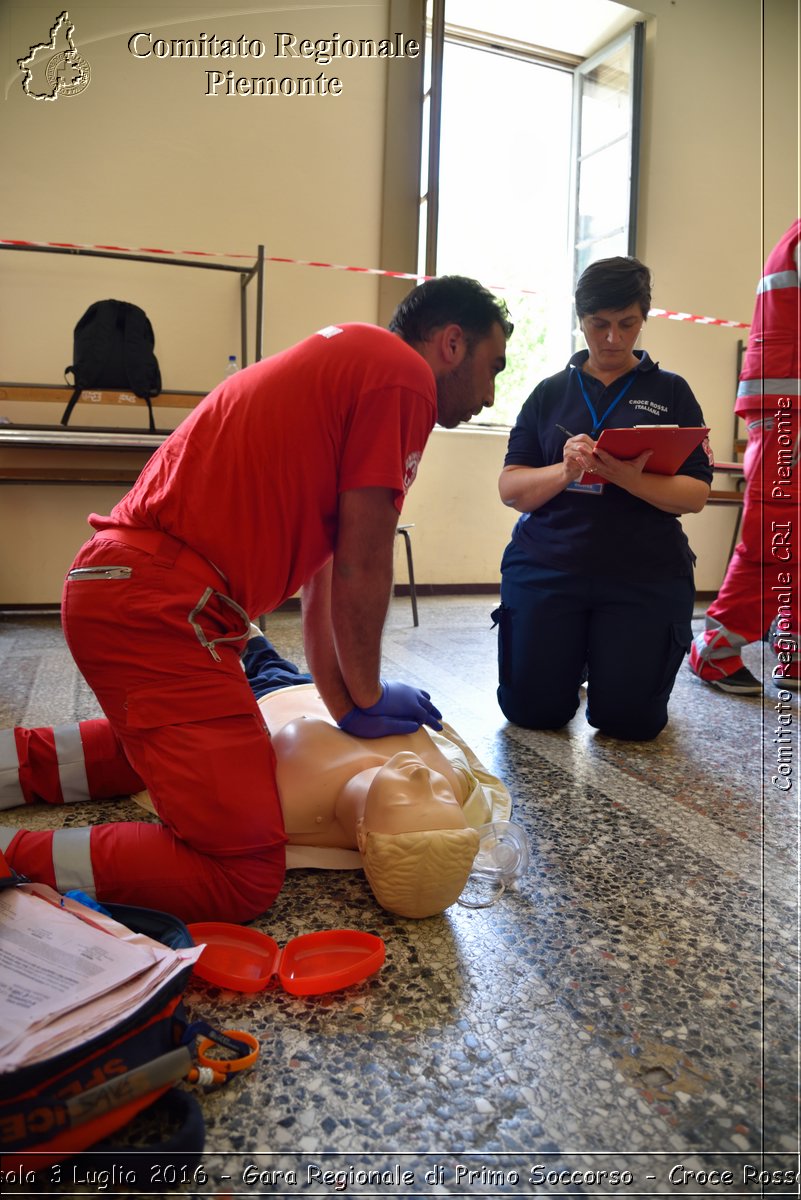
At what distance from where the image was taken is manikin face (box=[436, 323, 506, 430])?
1.28 metres

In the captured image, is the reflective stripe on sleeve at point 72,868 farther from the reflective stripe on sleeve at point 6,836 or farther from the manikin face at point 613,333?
the manikin face at point 613,333

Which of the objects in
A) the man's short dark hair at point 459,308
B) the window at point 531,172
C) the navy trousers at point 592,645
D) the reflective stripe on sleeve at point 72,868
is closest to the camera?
the reflective stripe on sleeve at point 72,868

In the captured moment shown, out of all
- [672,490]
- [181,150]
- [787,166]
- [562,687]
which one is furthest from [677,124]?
[562,687]

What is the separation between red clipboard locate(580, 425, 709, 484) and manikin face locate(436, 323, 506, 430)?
58cm

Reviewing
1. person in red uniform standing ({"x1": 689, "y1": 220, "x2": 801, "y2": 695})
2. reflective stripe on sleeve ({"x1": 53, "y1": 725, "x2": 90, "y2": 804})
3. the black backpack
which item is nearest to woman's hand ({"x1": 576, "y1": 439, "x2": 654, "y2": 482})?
person in red uniform standing ({"x1": 689, "y1": 220, "x2": 801, "y2": 695})

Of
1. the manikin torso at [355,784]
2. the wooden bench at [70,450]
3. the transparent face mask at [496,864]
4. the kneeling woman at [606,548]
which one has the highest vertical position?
the wooden bench at [70,450]

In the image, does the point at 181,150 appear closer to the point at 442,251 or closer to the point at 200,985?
the point at 442,251

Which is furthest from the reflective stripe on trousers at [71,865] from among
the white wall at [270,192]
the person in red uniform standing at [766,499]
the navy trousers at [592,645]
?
the white wall at [270,192]

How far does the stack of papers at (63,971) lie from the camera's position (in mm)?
729

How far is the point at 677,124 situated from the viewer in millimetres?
4605

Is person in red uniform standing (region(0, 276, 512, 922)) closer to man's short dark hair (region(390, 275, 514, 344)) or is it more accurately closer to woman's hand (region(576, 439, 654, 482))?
man's short dark hair (region(390, 275, 514, 344))

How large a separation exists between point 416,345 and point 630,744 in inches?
48.4

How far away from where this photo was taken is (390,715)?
4.61ft

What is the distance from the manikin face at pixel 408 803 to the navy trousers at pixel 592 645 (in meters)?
0.96
